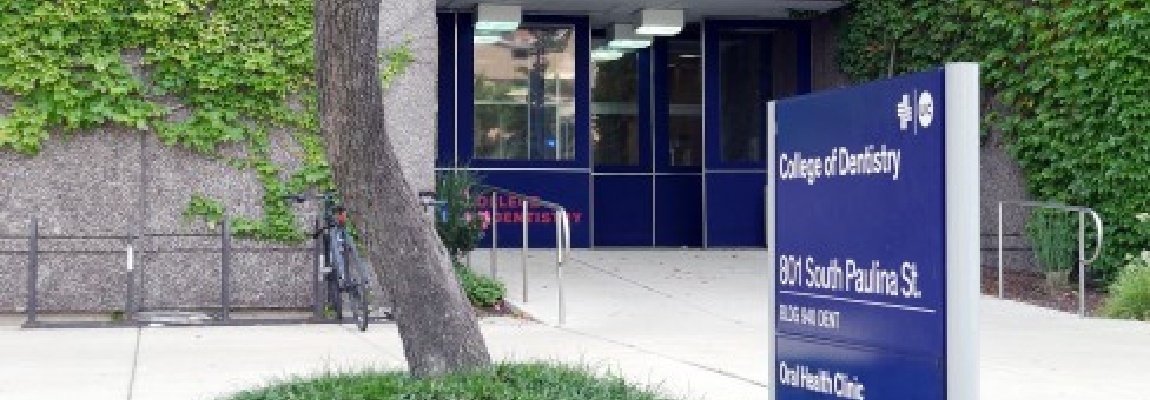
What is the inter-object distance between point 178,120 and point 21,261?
5.20 feet

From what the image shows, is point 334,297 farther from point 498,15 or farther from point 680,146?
point 680,146

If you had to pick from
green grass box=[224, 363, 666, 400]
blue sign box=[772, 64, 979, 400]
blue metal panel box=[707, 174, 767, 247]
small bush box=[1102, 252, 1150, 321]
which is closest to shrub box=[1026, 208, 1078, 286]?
small bush box=[1102, 252, 1150, 321]

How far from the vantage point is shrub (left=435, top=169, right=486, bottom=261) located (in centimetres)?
1423

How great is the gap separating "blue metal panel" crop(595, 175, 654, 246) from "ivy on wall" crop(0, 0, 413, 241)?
8.49m

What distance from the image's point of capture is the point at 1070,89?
15.6m

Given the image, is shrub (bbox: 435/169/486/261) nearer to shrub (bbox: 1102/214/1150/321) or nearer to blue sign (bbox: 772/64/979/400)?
shrub (bbox: 1102/214/1150/321)

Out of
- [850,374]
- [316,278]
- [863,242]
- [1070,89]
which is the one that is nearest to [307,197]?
[316,278]

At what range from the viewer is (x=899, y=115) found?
4004mm

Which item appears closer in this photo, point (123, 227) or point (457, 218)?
point (123, 227)

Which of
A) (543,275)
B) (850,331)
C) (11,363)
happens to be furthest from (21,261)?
(850,331)

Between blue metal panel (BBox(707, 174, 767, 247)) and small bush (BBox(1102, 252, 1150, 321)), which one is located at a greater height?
blue metal panel (BBox(707, 174, 767, 247))

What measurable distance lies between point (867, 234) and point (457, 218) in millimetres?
10297

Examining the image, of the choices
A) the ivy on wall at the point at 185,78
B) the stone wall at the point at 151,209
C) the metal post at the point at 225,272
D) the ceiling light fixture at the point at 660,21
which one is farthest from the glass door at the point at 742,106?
the metal post at the point at 225,272

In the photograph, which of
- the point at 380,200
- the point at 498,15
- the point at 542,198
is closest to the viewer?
the point at 380,200
